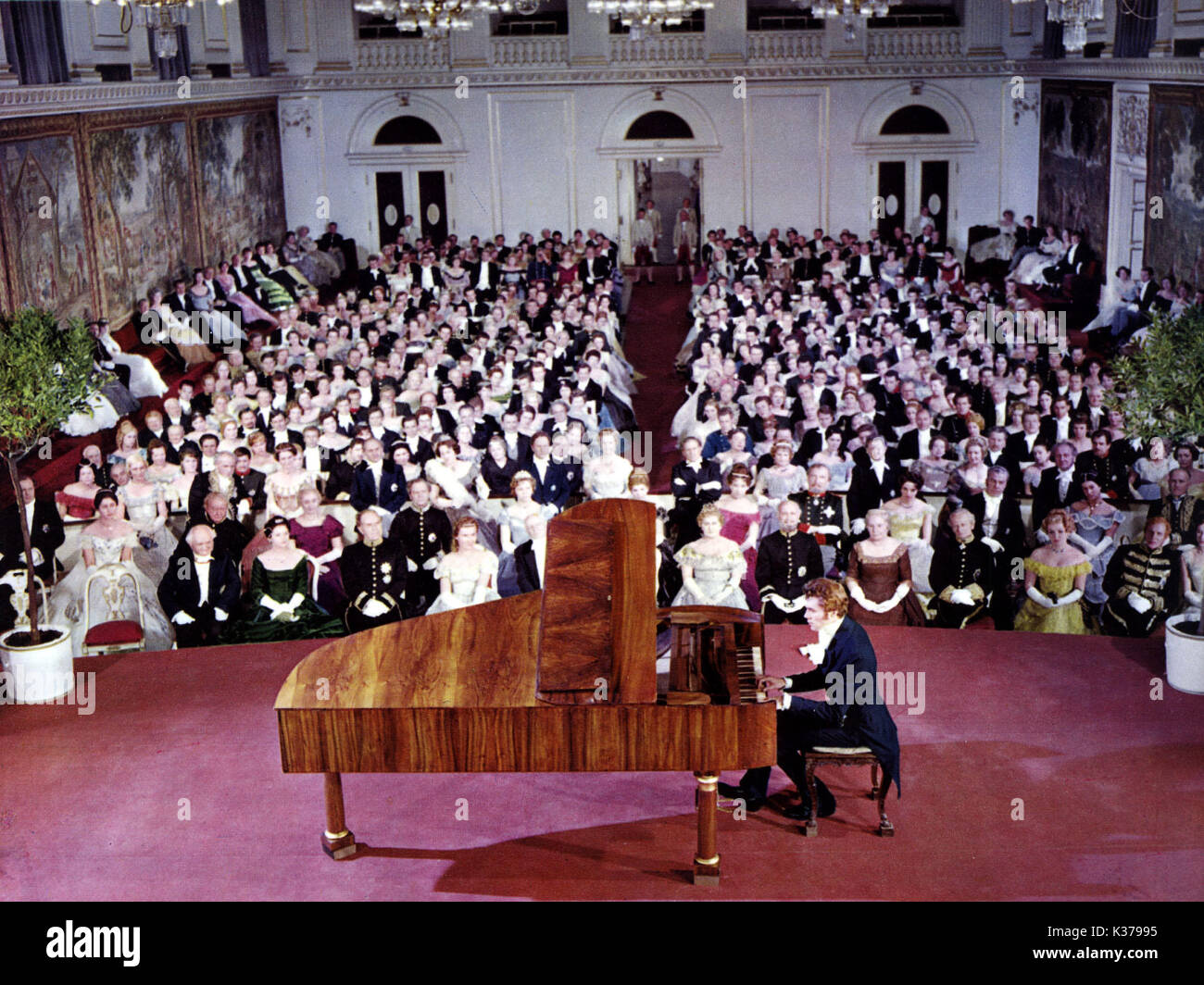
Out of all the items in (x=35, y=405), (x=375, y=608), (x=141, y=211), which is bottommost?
(x=375, y=608)

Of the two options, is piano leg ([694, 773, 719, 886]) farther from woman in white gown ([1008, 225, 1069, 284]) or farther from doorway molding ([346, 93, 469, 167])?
doorway molding ([346, 93, 469, 167])

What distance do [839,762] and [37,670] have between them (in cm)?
427

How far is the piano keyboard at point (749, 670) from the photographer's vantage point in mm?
5020

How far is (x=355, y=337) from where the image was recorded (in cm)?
1544

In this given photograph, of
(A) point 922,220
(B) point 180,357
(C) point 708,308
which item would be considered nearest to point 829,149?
(A) point 922,220

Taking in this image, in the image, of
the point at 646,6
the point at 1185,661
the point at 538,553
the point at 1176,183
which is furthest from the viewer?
the point at 1176,183

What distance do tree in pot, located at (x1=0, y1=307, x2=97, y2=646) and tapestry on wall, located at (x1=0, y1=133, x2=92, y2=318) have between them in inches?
248

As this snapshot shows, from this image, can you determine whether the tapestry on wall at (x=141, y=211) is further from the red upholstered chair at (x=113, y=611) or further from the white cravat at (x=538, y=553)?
the white cravat at (x=538, y=553)

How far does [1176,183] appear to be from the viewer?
15.5 meters

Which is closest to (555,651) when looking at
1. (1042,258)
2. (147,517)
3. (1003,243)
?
(147,517)

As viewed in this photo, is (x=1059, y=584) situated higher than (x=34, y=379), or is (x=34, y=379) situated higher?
(x=34, y=379)

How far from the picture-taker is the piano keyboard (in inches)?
198

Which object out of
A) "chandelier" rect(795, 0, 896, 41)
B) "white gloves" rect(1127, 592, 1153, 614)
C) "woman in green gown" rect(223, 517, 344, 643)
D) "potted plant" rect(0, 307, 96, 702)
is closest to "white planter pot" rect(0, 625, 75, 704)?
"potted plant" rect(0, 307, 96, 702)

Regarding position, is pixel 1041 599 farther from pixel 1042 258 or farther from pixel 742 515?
pixel 1042 258
